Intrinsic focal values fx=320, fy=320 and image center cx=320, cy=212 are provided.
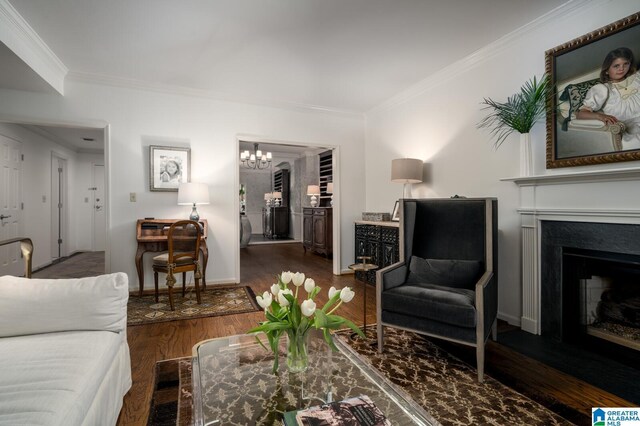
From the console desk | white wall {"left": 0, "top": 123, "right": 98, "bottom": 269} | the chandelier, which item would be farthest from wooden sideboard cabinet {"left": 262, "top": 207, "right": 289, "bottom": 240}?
the console desk

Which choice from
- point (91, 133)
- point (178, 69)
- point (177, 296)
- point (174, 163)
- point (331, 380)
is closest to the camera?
point (331, 380)

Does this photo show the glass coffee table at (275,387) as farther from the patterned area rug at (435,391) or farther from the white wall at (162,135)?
the white wall at (162,135)

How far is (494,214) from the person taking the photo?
2391 millimetres

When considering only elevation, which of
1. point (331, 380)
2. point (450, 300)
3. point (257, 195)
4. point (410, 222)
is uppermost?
point (257, 195)

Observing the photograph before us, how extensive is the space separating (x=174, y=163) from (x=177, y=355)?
8.12 feet

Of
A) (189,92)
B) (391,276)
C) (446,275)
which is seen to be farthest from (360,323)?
(189,92)

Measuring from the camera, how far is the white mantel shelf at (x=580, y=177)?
202cm

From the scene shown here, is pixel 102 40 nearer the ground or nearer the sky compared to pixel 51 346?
nearer the sky

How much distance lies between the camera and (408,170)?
361 centimetres

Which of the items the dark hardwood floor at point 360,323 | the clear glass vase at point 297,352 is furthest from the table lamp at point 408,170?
the clear glass vase at point 297,352

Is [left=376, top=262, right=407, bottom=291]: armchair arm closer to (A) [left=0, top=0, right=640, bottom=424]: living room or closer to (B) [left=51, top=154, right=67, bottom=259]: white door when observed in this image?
(A) [left=0, top=0, right=640, bottom=424]: living room

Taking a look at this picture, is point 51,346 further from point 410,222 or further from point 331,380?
point 410,222

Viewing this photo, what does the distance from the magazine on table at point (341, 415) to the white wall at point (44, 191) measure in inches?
223

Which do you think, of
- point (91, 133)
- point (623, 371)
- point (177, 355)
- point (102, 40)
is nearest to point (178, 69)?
point (102, 40)
